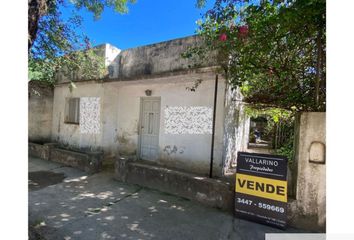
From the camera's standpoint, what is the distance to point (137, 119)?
7391mm

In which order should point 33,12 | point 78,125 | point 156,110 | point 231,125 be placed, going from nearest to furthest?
point 33,12, point 231,125, point 156,110, point 78,125

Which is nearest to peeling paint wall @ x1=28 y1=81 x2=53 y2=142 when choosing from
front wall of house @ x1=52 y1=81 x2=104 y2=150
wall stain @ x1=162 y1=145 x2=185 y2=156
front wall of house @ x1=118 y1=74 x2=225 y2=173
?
front wall of house @ x1=52 y1=81 x2=104 y2=150

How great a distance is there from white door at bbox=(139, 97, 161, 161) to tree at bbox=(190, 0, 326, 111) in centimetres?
303

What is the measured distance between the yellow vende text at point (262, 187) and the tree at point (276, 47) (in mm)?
1469

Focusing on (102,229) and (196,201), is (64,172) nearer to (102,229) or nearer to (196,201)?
(102,229)

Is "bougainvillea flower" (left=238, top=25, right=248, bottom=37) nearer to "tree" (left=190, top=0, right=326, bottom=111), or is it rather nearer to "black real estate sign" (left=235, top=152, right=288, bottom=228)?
"tree" (left=190, top=0, right=326, bottom=111)

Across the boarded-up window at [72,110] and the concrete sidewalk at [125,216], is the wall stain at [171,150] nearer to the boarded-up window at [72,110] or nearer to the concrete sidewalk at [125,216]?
the concrete sidewalk at [125,216]

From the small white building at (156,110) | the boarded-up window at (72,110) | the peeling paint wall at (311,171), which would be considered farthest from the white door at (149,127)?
the peeling paint wall at (311,171)

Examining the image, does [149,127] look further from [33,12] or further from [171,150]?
[33,12]

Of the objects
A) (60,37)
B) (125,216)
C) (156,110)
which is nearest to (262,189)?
(125,216)

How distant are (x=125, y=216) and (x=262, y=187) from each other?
Result: 8.32 feet

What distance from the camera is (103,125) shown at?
24.1ft
